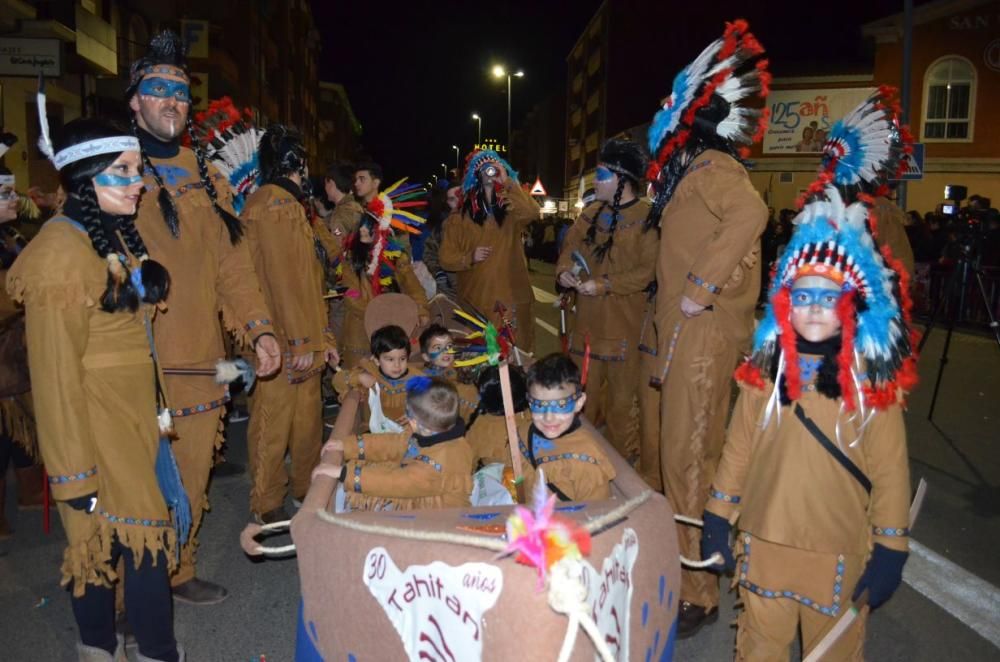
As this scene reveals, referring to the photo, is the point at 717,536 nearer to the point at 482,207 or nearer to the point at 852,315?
the point at 852,315

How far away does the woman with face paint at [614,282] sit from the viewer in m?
5.19

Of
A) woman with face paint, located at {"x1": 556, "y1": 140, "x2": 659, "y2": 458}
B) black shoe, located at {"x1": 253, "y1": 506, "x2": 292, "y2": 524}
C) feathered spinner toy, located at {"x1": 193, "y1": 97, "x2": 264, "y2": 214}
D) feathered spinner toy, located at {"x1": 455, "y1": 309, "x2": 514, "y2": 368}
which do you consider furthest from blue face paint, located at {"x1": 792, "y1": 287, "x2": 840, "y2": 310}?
feathered spinner toy, located at {"x1": 193, "y1": 97, "x2": 264, "y2": 214}

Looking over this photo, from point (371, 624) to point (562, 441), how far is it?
1.29 meters

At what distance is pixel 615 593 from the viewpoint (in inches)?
83.3

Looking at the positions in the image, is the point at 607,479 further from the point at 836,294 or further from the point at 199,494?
the point at 199,494

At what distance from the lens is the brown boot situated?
518 centimetres

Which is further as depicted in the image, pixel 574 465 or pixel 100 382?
pixel 574 465

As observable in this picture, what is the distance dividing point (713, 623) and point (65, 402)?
2919mm

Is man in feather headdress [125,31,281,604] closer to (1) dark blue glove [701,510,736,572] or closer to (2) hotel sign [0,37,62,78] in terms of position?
(1) dark blue glove [701,510,736,572]

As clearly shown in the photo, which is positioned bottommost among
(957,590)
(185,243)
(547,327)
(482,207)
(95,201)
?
(957,590)

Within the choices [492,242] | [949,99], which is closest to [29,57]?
→ [492,242]

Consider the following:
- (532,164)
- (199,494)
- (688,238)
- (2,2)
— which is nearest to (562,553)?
(688,238)

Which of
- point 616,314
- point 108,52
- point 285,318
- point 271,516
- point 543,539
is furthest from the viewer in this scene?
point 108,52

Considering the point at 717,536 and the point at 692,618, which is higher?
the point at 717,536
